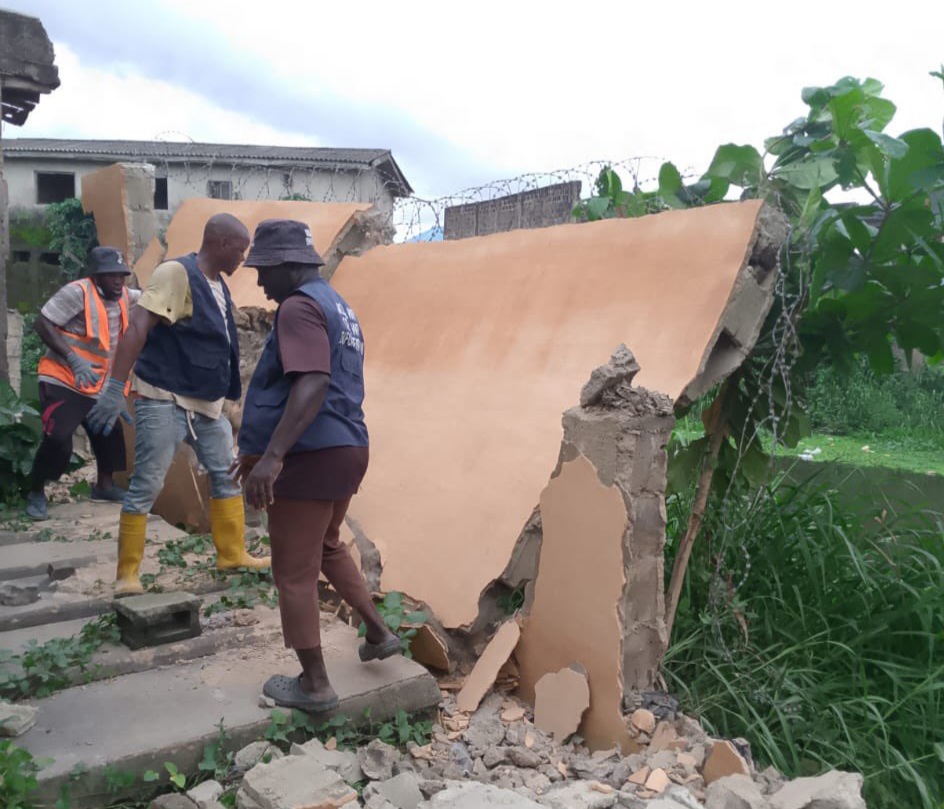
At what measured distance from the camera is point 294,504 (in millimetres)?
2697

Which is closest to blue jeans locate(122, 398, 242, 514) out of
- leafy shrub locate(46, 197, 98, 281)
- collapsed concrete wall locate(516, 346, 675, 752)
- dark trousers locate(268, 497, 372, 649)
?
dark trousers locate(268, 497, 372, 649)

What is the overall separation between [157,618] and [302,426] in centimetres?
125

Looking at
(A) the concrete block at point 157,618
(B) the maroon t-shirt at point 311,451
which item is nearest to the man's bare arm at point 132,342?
(A) the concrete block at point 157,618

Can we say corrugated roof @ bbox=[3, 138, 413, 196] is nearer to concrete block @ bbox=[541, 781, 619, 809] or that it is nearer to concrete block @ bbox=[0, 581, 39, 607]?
concrete block @ bbox=[0, 581, 39, 607]

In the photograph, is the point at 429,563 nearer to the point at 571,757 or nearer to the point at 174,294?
the point at 571,757

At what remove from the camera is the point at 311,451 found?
2.67 m

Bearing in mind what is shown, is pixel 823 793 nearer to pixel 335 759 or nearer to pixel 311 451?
pixel 335 759

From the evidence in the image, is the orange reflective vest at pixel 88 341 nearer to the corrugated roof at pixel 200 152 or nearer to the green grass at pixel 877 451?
the green grass at pixel 877 451

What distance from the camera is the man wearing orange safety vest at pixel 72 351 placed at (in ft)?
17.0

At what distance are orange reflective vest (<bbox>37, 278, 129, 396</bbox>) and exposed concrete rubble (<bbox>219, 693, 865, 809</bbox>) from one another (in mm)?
3533

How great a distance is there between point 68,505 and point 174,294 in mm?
2684

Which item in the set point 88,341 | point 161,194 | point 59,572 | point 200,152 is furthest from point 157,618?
point 200,152

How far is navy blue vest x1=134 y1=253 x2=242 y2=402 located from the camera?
12.2 feet

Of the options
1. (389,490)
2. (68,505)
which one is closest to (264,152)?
(68,505)
